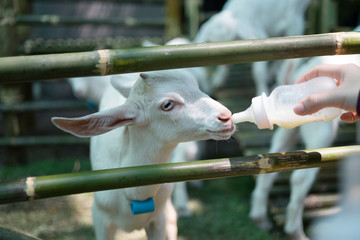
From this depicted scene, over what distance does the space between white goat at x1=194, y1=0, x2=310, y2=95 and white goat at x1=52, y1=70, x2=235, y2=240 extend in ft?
7.67

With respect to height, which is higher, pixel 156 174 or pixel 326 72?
pixel 326 72

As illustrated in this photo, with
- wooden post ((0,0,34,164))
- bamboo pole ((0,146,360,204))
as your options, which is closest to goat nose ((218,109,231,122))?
bamboo pole ((0,146,360,204))

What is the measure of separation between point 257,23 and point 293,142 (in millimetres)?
1714

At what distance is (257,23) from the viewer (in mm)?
4406

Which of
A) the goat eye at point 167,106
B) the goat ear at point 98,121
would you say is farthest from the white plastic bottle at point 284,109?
the goat ear at point 98,121

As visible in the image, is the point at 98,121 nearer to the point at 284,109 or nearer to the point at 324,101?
the point at 284,109

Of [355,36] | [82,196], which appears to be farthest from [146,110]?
[82,196]

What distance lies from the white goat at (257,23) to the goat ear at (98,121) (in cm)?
261

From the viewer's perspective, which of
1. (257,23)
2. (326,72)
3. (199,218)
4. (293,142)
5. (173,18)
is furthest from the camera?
(173,18)

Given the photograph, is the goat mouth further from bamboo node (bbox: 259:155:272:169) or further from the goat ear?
the goat ear

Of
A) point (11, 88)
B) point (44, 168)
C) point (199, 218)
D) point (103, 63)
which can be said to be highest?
point (11, 88)

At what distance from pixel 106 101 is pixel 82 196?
58.6 inches

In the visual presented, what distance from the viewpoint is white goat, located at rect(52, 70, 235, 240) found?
1.67m

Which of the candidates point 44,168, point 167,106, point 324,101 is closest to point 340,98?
point 324,101
